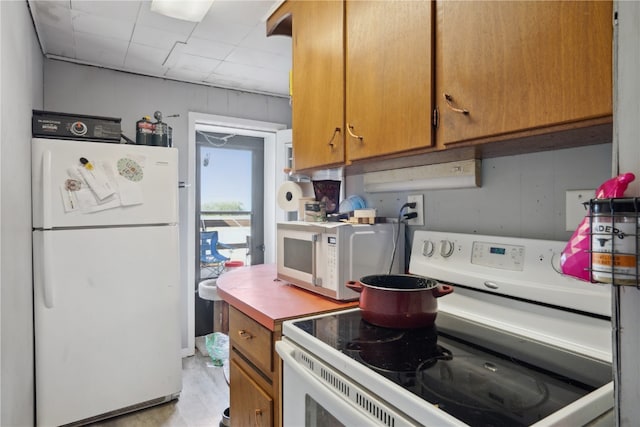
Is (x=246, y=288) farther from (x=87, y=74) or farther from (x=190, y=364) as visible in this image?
(x=87, y=74)

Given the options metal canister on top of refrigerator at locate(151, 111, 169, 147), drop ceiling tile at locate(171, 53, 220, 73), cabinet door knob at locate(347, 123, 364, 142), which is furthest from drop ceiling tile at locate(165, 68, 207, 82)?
cabinet door knob at locate(347, 123, 364, 142)

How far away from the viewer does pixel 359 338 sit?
1.00m

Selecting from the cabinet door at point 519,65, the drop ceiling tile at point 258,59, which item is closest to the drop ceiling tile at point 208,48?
the drop ceiling tile at point 258,59

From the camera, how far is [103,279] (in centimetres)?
217

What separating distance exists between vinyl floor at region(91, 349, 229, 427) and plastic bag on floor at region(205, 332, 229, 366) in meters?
0.13

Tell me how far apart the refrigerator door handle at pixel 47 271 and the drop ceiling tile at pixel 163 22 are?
1.27 metres

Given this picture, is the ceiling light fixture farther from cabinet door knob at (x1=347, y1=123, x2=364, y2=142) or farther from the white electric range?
the white electric range

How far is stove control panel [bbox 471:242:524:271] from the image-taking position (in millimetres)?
1101

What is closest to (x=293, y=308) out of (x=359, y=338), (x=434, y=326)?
(x=359, y=338)

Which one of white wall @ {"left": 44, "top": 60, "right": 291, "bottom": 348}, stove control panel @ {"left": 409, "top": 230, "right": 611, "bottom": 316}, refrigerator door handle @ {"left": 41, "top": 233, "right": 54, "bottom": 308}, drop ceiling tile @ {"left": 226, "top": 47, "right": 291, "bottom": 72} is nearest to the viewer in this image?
stove control panel @ {"left": 409, "top": 230, "right": 611, "bottom": 316}

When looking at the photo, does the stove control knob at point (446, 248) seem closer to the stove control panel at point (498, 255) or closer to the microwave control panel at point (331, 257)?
the stove control panel at point (498, 255)

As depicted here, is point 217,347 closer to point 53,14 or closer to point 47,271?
point 47,271

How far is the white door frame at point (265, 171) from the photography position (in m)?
3.08

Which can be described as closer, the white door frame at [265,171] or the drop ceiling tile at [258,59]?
the drop ceiling tile at [258,59]
